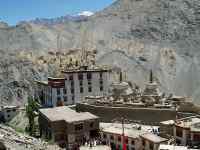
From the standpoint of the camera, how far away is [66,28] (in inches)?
4250

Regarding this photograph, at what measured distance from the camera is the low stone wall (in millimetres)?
38375

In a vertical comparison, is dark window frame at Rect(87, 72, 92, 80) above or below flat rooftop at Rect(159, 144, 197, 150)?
above

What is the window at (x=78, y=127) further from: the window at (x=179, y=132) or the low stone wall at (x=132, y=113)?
the window at (x=179, y=132)

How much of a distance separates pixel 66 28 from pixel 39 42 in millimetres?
14025

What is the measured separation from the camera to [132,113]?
40.6m

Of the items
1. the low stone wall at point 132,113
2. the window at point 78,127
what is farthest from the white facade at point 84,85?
the window at point 78,127

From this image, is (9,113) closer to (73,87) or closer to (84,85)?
(73,87)

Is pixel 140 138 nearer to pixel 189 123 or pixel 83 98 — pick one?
pixel 189 123

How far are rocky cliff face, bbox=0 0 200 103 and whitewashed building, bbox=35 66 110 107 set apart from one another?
52.6ft

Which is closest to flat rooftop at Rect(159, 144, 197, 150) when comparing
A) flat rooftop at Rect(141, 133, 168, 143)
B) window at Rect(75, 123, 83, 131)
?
flat rooftop at Rect(141, 133, 168, 143)

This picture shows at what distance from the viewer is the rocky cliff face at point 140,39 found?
74.7m

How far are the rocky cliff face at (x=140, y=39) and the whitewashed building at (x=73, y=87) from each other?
52.6 feet

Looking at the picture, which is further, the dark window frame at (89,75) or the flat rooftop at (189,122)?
the dark window frame at (89,75)

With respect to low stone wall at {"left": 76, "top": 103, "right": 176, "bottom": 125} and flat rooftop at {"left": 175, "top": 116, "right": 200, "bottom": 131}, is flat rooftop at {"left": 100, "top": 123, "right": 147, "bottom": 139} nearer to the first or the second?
low stone wall at {"left": 76, "top": 103, "right": 176, "bottom": 125}
